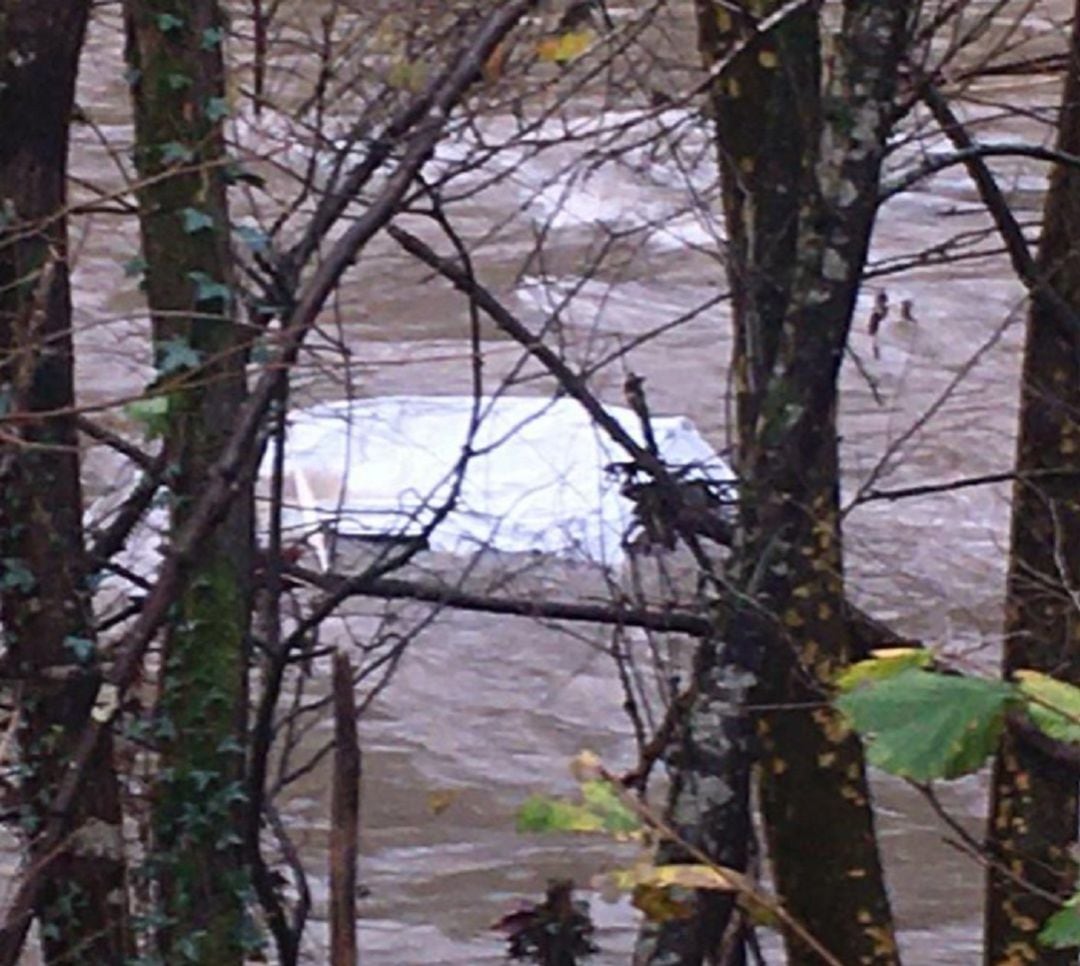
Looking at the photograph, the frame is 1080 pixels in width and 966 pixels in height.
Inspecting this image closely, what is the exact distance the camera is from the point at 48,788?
3.68 metres

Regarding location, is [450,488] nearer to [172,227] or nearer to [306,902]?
[306,902]

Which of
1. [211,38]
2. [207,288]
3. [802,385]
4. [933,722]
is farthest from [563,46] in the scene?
[933,722]

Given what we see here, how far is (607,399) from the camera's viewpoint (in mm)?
7742

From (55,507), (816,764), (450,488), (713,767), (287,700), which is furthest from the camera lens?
(287,700)

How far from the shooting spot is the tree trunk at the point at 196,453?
11.1 ft

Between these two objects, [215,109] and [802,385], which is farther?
[215,109]

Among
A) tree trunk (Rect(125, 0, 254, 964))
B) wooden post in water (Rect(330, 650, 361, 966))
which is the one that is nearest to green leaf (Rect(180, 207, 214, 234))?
tree trunk (Rect(125, 0, 254, 964))

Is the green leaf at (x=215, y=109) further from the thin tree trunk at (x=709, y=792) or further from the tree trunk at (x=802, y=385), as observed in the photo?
the thin tree trunk at (x=709, y=792)

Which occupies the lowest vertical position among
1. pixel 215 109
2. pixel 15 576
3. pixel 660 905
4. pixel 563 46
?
pixel 660 905

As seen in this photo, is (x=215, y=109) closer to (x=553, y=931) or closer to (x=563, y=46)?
(x=563, y=46)

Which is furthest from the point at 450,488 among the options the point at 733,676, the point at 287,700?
the point at 733,676

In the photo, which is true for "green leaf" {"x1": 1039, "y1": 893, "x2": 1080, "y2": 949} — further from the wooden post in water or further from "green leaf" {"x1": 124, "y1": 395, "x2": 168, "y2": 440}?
"green leaf" {"x1": 124, "y1": 395, "x2": 168, "y2": 440}

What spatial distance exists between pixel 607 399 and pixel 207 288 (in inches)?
172

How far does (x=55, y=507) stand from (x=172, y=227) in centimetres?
50
